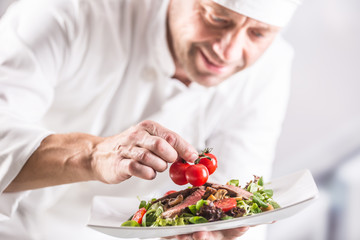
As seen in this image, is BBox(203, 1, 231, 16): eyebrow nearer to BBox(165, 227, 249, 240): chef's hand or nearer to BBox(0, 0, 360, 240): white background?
BBox(165, 227, 249, 240): chef's hand

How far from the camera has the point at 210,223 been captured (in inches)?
29.9

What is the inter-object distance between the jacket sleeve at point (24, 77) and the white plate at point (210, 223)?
0.23 m

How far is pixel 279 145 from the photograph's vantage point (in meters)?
2.82

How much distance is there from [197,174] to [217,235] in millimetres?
163

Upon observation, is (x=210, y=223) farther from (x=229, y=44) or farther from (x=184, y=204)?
(x=229, y=44)

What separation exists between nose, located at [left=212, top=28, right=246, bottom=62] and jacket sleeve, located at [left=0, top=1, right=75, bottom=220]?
48cm

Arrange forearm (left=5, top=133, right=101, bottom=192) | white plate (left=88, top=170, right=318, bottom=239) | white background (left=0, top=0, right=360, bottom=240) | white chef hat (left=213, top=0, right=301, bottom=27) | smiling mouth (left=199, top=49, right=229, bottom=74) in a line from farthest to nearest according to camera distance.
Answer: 1. white background (left=0, top=0, right=360, bottom=240)
2. smiling mouth (left=199, top=49, right=229, bottom=74)
3. white chef hat (left=213, top=0, right=301, bottom=27)
4. forearm (left=5, top=133, right=101, bottom=192)
5. white plate (left=88, top=170, right=318, bottom=239)

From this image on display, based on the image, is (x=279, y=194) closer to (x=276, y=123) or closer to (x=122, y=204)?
(x=122, y=204)

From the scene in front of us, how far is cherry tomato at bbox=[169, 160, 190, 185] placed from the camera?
0.85 metres

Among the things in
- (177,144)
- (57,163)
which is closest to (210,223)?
(177,144)

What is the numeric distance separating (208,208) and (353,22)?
2.24 metres

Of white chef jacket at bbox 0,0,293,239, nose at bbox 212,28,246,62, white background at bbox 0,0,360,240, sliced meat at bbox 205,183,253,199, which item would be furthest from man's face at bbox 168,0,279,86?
white background at bbox 0,0,360,240

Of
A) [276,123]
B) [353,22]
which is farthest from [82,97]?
[353,22]

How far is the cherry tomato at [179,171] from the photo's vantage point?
85 centimetres
